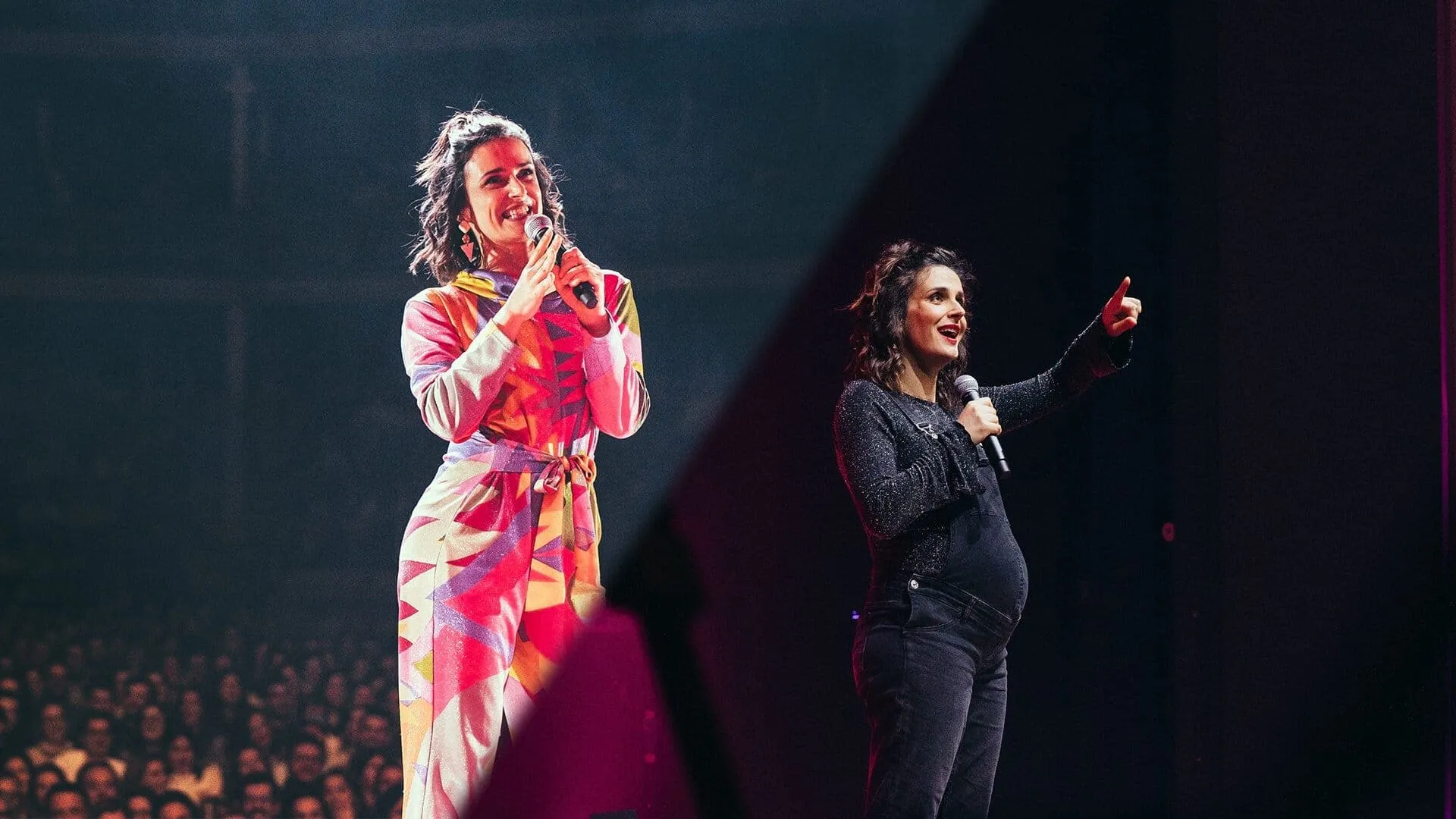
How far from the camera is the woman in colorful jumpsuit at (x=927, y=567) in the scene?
219cm

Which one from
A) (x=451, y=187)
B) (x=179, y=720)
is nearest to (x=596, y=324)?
(x=451, y=187)

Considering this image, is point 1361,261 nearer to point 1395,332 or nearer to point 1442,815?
point 1395,332

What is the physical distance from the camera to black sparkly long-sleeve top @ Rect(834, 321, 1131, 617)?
2.26 metres

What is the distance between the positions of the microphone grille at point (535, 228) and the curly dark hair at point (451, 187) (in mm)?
86

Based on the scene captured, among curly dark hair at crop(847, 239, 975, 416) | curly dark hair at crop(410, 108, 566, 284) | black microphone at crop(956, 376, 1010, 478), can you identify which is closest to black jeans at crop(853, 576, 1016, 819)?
black microphone at crop(956, 376, 1010, 478)

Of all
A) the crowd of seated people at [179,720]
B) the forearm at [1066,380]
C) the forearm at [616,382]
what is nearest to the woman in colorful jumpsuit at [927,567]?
the forearm at [1066,380]

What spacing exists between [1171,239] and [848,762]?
5.78 feet

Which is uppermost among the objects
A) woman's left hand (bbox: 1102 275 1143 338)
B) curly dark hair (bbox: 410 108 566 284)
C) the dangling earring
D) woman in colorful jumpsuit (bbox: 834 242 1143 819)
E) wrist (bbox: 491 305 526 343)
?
curly dark hair (bbox: 410 108 566 284)

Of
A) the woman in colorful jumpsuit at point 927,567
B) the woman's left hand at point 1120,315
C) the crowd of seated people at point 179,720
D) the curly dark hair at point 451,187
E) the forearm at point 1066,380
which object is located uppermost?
the curly dark hair at point 451,187

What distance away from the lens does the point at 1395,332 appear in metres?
3.12

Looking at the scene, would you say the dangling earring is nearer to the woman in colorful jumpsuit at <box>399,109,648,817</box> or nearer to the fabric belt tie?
the woman in colorful jumpsuit at <box>399,109,648,817</box>

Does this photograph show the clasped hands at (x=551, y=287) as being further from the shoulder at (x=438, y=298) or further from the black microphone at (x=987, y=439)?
the black microphone at (x=987, y=439)

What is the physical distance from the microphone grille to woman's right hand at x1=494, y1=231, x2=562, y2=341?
0.07 ft

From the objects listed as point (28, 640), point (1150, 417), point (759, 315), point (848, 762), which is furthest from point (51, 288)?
point (1150, 417)
